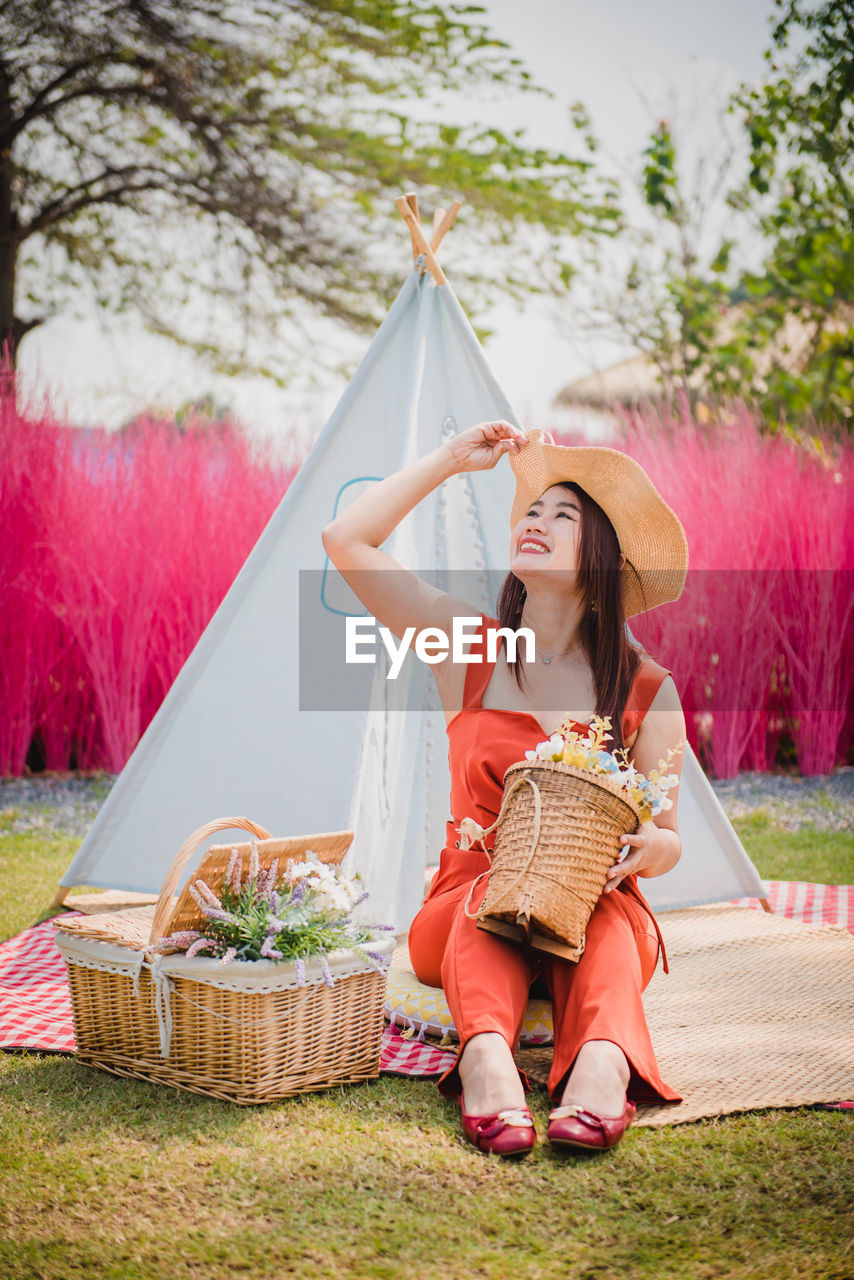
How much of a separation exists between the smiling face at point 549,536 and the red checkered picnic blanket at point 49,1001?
95 cm

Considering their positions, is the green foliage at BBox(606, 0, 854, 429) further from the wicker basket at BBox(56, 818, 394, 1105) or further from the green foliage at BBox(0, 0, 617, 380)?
the wicker basket at BBox(56, 818, 394, 1105)

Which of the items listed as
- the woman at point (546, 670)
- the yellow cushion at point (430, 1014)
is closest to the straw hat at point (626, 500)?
the woman at point (546, 670)

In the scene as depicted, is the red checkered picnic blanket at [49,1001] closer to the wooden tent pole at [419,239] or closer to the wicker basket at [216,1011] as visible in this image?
the wicker basket at [216,1011]

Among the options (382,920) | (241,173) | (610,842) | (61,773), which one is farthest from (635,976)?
(241,173)

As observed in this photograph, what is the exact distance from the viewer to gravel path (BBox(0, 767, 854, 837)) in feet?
13.8

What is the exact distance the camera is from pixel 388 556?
83.7 inches

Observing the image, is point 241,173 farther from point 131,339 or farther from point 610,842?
point 610,842

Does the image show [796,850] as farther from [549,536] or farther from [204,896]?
[204,896]

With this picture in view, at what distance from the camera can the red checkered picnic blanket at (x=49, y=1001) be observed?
6.56 feet

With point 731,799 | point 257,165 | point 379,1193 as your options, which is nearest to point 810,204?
point 257,165

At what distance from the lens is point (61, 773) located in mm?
5035

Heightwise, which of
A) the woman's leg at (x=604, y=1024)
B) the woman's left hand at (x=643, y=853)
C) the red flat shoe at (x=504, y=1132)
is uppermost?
the woman's left hand at (x=643, y=853)

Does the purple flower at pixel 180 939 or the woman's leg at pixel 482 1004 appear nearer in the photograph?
the woman's leg at pixel 482 1004

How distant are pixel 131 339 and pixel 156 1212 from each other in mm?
8655
